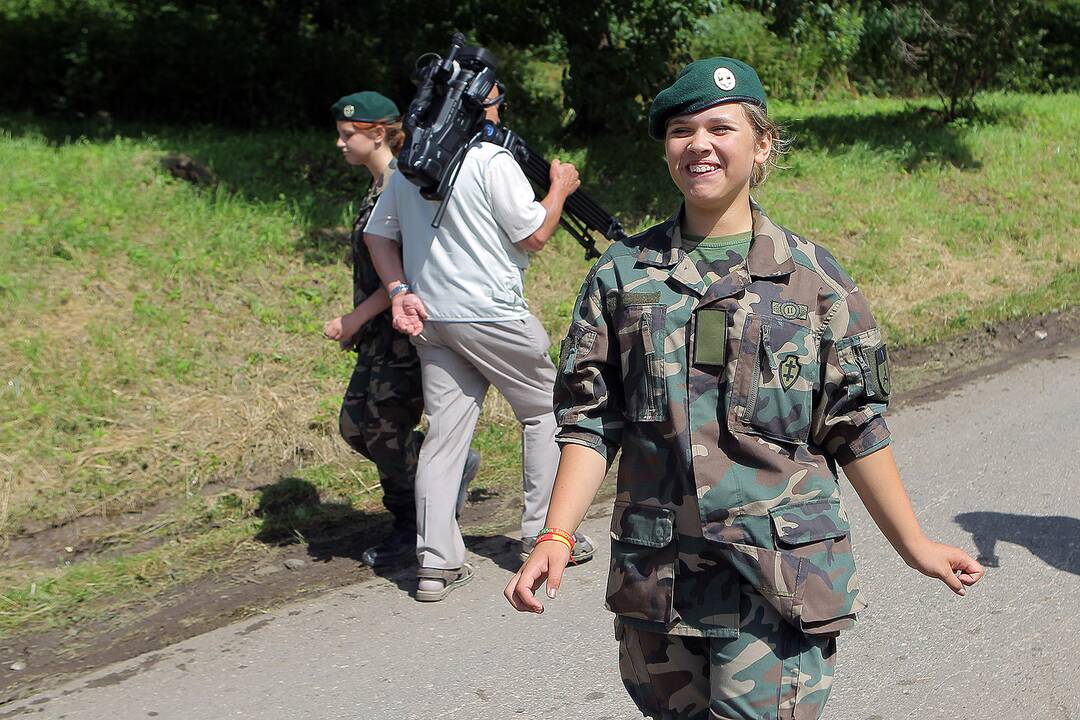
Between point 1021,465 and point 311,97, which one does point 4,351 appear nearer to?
point 1021,465

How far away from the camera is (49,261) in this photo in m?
7.93

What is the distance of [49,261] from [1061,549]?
6029 millimetres

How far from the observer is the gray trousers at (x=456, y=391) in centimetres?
483

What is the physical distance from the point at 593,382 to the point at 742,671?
653 mm

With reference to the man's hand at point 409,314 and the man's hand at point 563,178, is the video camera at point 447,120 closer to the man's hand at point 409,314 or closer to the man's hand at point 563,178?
the man's hand at point 563,178

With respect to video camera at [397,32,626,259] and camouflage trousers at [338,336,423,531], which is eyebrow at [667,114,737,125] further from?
camouflage trousers at [338,336,423,531]

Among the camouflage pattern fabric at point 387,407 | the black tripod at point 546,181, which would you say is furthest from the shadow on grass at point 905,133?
the camouflage pattern fabric at point 387,407

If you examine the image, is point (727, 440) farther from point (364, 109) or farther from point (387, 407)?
point (364, 109)

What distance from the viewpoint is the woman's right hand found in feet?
7.84

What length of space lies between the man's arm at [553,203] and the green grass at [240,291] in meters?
1.70

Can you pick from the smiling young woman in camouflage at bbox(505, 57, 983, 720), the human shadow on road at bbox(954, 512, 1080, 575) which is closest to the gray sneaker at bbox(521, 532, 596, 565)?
the human shadow on road at bbox(954, 512, 1080, 575)

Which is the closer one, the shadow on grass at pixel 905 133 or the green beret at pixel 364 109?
the green beret at pixel 364 109

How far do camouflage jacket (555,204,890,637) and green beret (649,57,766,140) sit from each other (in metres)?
0.28

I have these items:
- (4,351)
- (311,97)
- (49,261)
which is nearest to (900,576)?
(4,351)
